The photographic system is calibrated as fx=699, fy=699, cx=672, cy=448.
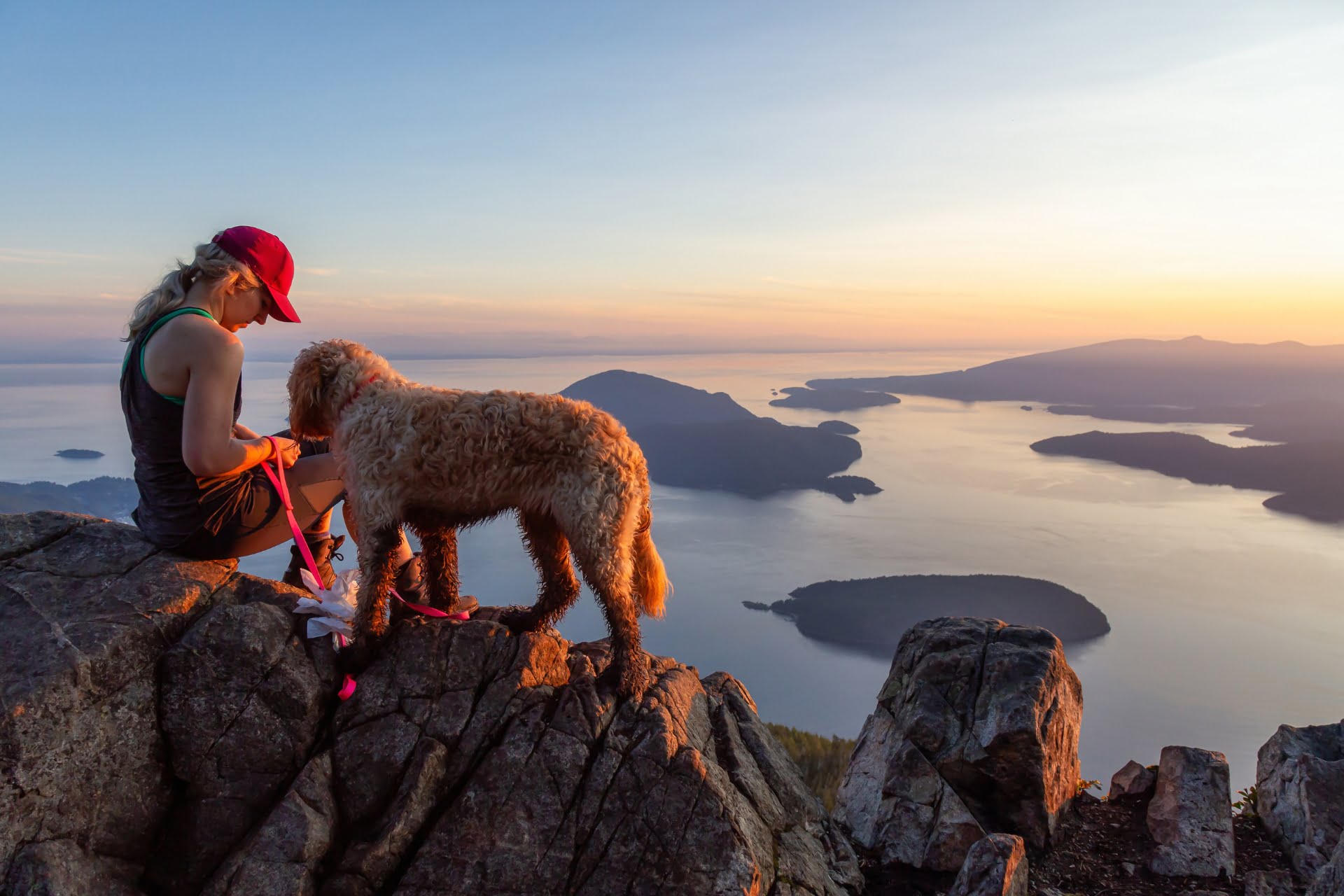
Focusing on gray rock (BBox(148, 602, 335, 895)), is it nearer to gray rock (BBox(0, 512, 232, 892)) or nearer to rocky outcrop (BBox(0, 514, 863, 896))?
rocky outcrop (BBox(0, 514, 863, 896))

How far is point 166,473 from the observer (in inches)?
164

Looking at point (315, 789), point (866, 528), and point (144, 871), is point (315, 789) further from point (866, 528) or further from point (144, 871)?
point (866, 528)

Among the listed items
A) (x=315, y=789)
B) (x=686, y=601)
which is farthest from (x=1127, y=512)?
(x=315, y=789)

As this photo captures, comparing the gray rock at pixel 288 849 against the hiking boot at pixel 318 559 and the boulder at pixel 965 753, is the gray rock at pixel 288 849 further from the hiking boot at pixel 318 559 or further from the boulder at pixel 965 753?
the boulder at pixel 965 753

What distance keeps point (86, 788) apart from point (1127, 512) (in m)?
74.9

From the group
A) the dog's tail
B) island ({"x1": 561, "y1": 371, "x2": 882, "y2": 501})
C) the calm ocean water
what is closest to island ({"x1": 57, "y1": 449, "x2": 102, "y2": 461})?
the calm ocean water

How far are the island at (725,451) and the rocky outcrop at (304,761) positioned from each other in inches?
2412

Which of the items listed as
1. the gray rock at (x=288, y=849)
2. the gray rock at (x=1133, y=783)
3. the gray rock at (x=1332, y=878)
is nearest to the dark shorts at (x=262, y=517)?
the gray rock at (x=288, y=849)

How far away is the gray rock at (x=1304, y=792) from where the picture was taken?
17.6 feet

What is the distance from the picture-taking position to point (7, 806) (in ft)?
11.0

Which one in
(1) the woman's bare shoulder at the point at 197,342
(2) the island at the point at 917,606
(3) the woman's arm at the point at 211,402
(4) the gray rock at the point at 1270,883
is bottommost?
(2) the island at the point at 917,606

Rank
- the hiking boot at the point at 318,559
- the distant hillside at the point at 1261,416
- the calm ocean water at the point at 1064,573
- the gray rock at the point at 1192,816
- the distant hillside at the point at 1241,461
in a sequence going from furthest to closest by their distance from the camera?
the distant hillside at the point at 1261,416 < the distant hillside at the point at 1241,461 < the calm ocean water at the point at 1064,573 < the gray rock at the point at 1192,816 < the hiking boot at the point at 318,559

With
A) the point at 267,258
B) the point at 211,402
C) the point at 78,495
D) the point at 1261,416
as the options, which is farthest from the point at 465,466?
→ the point at 1261,416

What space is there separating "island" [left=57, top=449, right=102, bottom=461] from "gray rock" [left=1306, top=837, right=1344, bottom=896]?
6683 cm
